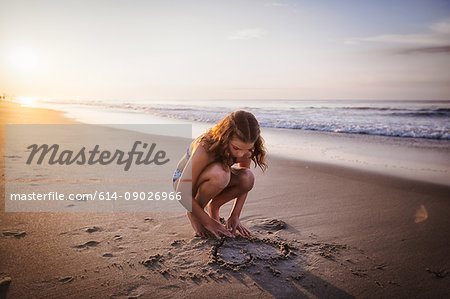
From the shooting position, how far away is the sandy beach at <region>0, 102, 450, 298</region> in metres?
1.80

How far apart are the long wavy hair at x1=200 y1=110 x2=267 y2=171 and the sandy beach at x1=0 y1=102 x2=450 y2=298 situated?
67 centimetres

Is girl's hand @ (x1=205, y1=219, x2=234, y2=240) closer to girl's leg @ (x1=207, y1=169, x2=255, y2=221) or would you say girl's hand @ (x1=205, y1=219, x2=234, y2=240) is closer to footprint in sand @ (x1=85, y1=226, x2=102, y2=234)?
girl's leg @ (x1=207, y1=169, x2=255, y2=221)

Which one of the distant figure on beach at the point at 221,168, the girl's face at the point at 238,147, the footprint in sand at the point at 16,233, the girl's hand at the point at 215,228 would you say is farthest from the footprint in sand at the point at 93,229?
the girl's face at the point at 238,147

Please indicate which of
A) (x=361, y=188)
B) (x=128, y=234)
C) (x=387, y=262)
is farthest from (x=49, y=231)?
(x=361, y=188)

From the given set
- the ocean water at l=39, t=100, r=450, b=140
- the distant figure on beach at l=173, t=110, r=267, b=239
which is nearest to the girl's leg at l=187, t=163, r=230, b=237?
the distant figure on beach at l=173, t=110, r=267, b=239

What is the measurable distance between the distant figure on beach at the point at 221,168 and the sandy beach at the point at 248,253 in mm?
185

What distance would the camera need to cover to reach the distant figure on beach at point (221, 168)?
2.07 m

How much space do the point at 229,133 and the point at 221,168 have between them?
1.06ft

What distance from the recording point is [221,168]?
2.26 m

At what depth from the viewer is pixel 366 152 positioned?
6.28m

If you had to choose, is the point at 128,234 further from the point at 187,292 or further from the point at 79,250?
the point at 187,292

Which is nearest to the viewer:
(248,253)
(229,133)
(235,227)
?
Answer: (229,133)

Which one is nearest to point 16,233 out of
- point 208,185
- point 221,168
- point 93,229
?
point 93,229

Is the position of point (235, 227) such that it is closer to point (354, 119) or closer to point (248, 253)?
point (248, 253)
